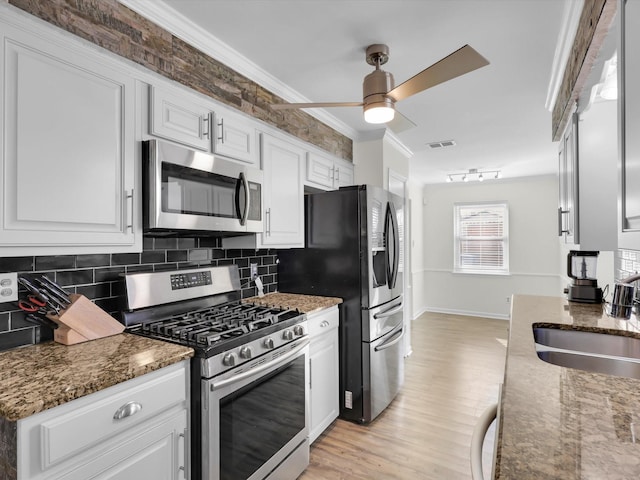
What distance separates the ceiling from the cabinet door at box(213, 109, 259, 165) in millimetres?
358

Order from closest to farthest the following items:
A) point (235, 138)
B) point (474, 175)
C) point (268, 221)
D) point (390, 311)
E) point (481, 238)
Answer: point (235, 138) < point (268, 221) < point (390, 311) < point (474, 175) < point (481, 238)

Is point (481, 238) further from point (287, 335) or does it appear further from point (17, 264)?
point (17, 264)

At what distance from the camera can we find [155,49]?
5.76 ft

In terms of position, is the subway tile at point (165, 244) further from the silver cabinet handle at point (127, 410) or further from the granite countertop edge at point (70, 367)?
the silver cabinet handle at point (127, 410)

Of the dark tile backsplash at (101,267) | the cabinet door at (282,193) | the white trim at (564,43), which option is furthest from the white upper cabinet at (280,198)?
the white trim at (564,43)

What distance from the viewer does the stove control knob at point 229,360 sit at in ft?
4.94

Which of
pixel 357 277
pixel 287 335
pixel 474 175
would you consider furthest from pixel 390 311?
pixel 474 175

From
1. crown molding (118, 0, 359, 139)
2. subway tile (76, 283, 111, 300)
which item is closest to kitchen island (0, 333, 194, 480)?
subway tile (76, 283, 111, 300)

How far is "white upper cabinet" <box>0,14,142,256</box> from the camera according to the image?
1223mm

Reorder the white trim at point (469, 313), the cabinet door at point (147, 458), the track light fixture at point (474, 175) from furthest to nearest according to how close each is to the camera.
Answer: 1. the white trim at point (469, 313)
2. the track light fixture at point (474, 175)
3. the cabinet door at point (147, 458)

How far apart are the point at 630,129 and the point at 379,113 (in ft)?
4.13

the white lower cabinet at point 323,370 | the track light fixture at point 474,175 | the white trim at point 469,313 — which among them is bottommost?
the white trim at point 469,313

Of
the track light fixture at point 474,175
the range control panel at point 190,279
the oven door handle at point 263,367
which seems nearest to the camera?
the oven door handle at point 263,367

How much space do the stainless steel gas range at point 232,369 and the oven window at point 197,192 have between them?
0.43 m
